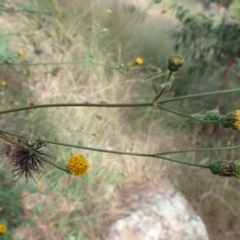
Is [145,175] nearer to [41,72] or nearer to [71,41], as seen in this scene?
[41,72]

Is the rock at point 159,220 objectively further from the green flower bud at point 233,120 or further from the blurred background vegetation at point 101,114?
the green flower bud at point 233,120

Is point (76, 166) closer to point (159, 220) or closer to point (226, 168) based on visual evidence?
point (226, 168)

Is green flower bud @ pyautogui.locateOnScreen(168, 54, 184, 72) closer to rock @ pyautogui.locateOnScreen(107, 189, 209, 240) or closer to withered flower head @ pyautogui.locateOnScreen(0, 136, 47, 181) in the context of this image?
withered flower head @ pyautogui.locateOnScreen(0, 136, 47, 181)

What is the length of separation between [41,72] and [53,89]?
0.39ft

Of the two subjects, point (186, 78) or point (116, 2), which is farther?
point (116, 2)

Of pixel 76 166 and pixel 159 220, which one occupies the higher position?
pixel 159 220

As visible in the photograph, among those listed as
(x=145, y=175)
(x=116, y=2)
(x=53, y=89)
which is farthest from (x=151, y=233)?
(x=116, y=2)

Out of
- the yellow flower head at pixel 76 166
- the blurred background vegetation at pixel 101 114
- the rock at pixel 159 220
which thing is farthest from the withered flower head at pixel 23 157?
the rock at pixel 159 220

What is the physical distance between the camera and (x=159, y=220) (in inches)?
97.0

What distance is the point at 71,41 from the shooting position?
10.5 feet

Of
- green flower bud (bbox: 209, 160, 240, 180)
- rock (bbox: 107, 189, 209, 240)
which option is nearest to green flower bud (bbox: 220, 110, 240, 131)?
green flower bud (bbox: 209, 160, 240, 180)

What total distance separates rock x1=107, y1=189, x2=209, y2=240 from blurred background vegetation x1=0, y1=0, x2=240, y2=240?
0.27ft

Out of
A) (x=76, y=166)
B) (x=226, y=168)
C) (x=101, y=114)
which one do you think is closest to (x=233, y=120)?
(x=226, y=168)

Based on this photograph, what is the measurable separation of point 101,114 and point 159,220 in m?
0.75
